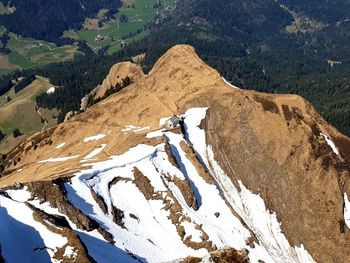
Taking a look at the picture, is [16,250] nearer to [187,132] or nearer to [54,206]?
[54,206]

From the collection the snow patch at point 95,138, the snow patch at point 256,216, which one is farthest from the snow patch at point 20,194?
the snow patch at point 95,138

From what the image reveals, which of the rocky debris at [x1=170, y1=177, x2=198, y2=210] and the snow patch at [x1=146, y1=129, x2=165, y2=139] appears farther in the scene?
the snow patch at [x1=146, y1=129, x2=165, y2=139]

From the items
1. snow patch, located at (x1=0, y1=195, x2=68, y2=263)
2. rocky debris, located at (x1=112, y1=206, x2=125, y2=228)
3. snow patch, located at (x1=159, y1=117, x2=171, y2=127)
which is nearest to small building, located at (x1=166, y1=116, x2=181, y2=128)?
snow patch, located at (x1=159, y1=117, x2=171, y2=127)

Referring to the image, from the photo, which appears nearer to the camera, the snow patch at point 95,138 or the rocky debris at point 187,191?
the rocky debris at point 187,191

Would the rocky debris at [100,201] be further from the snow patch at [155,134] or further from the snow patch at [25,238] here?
the snow patch at [155,134]

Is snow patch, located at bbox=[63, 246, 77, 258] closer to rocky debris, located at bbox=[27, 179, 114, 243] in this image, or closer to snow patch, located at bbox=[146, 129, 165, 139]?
rocky debris, located at bbox=[27, 179, 114, 243]

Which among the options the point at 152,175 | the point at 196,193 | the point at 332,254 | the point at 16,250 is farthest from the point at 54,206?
the point at 332,254
